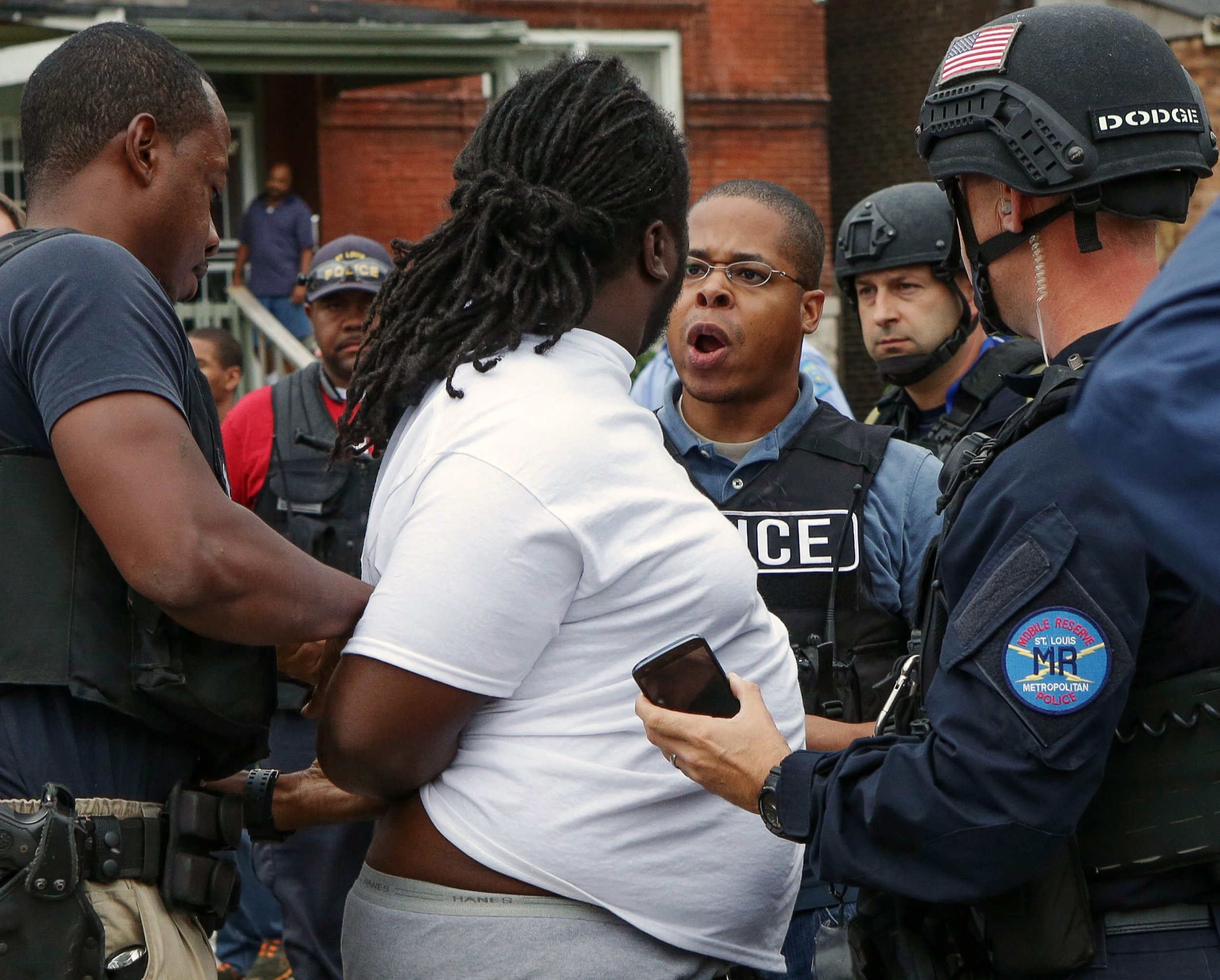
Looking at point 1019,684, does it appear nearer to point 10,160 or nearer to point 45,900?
point 45,900

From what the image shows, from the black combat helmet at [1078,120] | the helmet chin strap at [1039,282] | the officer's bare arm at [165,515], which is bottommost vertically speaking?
the officer's bare arm at [165,515]

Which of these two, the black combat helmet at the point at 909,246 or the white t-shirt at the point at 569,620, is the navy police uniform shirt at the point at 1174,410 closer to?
the white t-shirt at the point at 569,620

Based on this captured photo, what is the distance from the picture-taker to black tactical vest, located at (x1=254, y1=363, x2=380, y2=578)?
505 cm

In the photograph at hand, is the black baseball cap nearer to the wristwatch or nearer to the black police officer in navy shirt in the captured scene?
the black police officer in navy shirt

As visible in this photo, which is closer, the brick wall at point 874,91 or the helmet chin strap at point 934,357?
the helmet chin strap at point 934,357

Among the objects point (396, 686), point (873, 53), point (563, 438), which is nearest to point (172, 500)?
point (396, 686)

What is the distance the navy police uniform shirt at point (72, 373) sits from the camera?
80.5 inches

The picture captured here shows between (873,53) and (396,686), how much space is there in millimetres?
17979

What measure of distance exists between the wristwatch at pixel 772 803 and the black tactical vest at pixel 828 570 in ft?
3.66

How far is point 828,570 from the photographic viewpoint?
10.6 feet

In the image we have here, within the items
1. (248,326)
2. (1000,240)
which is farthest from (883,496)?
(248,326)

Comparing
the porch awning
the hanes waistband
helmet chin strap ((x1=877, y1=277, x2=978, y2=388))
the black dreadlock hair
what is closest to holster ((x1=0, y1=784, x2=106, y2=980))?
the hanes waistband

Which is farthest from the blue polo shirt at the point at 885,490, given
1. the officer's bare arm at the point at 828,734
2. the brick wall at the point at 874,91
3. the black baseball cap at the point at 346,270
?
the brick wall at the point at 874,91

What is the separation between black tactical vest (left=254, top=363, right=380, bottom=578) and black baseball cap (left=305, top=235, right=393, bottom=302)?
80 centimetres
